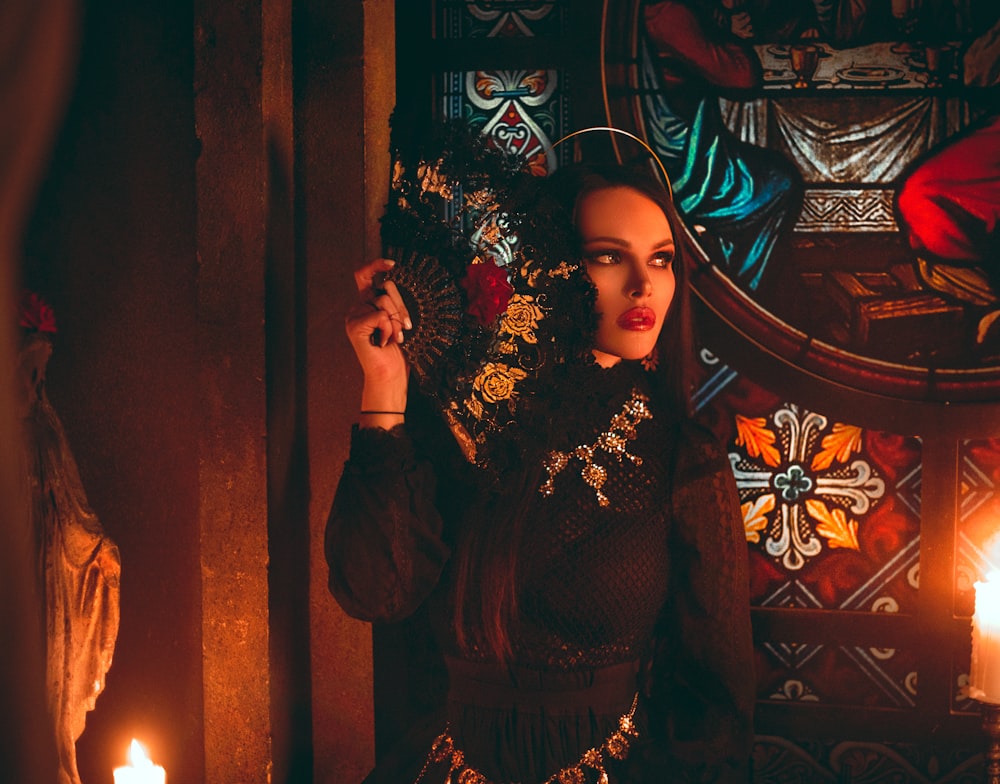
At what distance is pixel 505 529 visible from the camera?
1.61 metres

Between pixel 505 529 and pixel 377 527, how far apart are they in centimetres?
24

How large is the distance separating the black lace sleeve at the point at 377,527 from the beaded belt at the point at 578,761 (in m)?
0.29

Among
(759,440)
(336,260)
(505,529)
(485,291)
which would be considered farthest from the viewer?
(759,440)

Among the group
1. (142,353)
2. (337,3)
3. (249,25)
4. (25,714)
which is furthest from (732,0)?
(25,714)

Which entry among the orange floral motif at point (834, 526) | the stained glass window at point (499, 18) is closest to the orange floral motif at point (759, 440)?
the orange floral motif at point (834, 526)

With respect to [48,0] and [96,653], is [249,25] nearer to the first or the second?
[96,653]

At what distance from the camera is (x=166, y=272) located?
2037 mm

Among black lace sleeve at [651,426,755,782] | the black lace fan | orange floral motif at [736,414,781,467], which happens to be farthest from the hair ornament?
orange floral motif at [736,414,781,467]

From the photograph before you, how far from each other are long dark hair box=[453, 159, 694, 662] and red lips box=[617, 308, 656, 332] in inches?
5.7

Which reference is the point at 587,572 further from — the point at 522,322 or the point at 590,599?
the point at 522,322

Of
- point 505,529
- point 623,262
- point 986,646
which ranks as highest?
point 623,262

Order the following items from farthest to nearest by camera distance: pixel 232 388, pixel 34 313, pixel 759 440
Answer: pixel 759 440, pixel 232 388, pixel 34 313

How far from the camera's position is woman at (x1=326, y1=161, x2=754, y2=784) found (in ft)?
5.04

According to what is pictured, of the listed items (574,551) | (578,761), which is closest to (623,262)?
(574,551)
